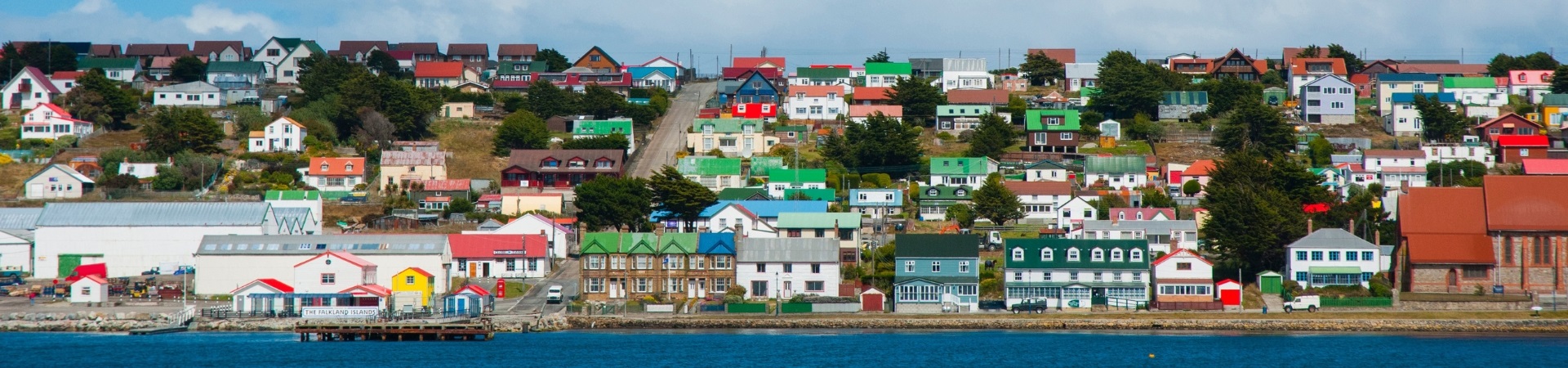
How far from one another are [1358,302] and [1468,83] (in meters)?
44.1

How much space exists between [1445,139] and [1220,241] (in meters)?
31.1

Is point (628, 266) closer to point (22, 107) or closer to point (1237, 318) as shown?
point (1237, 318)

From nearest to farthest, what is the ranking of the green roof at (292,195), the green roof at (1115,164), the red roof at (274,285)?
the red roof at (274,285) → the green roof at (292,195) → the green roof at (1115,164)

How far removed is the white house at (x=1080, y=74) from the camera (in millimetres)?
100250

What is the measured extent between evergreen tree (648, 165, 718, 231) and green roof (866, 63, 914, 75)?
1384 inches

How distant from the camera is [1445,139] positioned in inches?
3295

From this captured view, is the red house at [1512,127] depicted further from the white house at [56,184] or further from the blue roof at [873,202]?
the white house at [56,184]

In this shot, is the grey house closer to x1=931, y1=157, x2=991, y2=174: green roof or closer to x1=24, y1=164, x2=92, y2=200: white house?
x1=931, y1=157, x2=991, y2=174: green roof

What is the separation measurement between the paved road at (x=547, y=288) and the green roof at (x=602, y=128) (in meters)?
20.8

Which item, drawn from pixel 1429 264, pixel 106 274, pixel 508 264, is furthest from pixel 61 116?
pixel 1429 264

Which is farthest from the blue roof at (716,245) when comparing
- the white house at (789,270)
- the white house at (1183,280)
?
the white house at (1183,280)

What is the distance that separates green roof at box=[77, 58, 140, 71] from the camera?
106 metres

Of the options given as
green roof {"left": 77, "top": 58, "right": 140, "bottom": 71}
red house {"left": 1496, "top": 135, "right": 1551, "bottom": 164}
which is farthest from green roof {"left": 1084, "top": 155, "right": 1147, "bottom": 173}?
green roof {"left": 77, "top": 58, "right": 140, "bottom": 71}

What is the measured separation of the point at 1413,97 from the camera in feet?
288
